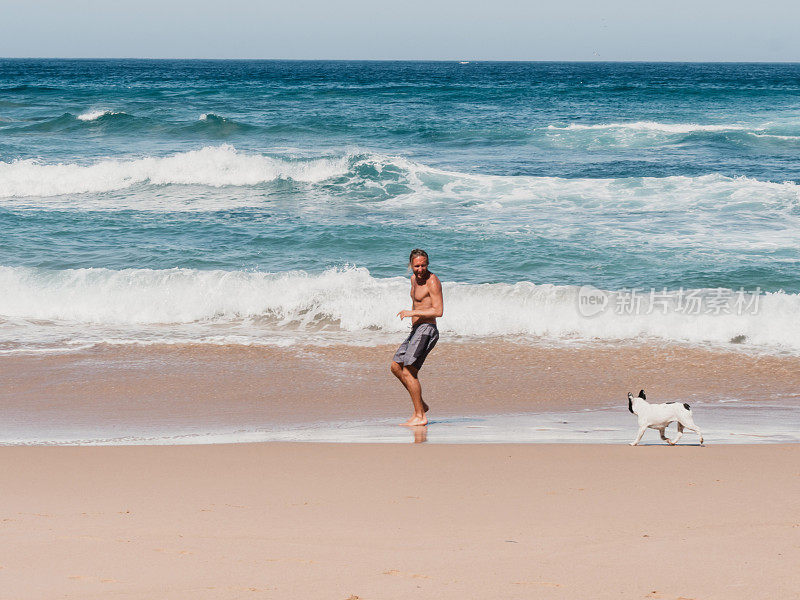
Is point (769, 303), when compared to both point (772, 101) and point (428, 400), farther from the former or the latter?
point (772, 101)

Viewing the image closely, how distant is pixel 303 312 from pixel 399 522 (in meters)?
6.60

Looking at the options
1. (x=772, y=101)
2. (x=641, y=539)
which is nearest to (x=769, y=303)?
(x=641, y=539)

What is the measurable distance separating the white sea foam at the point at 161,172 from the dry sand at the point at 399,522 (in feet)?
48.3

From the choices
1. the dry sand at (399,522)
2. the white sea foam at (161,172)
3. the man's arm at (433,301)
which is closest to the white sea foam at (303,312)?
the man's arm at (433,301)

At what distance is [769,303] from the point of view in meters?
10.3

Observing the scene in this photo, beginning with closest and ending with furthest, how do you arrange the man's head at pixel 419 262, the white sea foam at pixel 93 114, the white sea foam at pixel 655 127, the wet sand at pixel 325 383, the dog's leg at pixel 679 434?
1. the dog's leg at pixel 679 434
2. the man's head at pixel 419 262
3. the wet sand at pixel 325 383
4. the white sea foam at pixel 93 114
5. the white sea foam at pixel 655 127

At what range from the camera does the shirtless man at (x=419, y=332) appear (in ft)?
21.9

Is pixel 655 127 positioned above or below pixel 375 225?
above

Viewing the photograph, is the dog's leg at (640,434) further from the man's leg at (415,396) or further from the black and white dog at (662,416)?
the man's leg at (415,396)

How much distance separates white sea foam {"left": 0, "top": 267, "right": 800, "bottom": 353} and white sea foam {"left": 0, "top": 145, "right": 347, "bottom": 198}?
794 cm

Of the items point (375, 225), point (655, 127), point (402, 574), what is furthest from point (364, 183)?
point (402, 574)

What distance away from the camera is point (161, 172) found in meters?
20.2

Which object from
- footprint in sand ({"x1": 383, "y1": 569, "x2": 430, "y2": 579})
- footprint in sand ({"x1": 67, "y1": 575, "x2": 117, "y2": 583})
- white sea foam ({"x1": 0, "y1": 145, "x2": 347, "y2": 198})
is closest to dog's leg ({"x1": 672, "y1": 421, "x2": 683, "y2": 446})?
footprint in sand ({"x1": 383, "y1": 569, "x2": 430, "y2": 579})

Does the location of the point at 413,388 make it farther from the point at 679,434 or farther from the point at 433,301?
the point at 679,434
